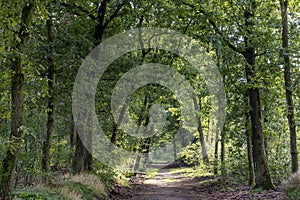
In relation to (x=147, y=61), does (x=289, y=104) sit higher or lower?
lower

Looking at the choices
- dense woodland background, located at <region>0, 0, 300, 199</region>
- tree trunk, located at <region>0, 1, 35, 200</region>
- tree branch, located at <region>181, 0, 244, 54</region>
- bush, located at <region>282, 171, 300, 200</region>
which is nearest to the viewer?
tree trunk, located at <region>0, 1, 35, 200</region>

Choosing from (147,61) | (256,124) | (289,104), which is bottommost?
(256,124)

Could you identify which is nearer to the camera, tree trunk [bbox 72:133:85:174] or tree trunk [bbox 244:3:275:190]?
tree trunk [bbox 244:3:275:190]

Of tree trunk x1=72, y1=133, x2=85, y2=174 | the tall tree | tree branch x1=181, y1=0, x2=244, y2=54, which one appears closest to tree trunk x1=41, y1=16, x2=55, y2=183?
tree trunk x1=72, y1=133, x2=85, y2=174

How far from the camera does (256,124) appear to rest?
508 inches

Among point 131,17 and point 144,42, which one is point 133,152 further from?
point 131,17

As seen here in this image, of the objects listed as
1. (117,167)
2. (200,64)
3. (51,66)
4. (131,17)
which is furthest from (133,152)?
(51,66)

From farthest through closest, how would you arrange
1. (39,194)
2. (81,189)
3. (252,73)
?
(252,73), (81,189), (39,194)

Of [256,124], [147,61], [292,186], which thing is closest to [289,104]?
[256,124]

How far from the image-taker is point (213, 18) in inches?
448

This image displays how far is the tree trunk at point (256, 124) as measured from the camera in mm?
12109

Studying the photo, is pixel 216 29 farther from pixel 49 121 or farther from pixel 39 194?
pixel 39 194

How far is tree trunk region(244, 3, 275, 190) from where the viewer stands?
12.1 m

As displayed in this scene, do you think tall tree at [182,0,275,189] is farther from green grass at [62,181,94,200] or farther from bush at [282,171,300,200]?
green grass at [62,181,94,200]
